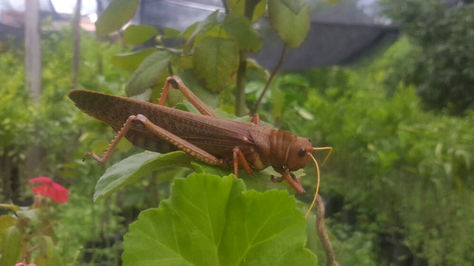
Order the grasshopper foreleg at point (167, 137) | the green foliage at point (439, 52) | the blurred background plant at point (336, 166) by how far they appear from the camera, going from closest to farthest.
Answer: the grasshopper foreleg at point (167, 137), the blurred background plant at point (336, 166), the green foliage at point (439, 52)

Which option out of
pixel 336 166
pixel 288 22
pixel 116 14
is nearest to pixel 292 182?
pixel 288 22

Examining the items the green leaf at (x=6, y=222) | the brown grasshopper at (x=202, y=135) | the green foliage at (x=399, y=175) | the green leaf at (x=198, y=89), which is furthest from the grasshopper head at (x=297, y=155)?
the green foliage at (x=399, y=175)

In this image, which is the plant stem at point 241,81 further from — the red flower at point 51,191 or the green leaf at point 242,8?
the red flower at point 51,191

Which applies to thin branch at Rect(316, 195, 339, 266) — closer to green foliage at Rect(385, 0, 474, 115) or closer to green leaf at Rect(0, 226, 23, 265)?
green leaf at Rect(0, 226, 23, 265)

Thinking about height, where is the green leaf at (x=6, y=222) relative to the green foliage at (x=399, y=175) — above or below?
above

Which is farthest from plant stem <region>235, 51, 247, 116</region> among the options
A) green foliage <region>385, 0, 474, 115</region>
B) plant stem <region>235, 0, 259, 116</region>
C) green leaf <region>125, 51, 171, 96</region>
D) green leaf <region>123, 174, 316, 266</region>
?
green foliage <region>385, 0, 474, 115</region>

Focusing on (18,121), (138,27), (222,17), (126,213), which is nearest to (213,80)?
(222,17)

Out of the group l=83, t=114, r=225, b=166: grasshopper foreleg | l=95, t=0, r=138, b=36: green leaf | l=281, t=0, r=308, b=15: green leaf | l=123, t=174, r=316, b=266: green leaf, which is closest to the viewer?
l=123, t=174, r=316, b=266: green leaf

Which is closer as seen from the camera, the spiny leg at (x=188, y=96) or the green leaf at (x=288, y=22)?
the spiny leg at (x=188, y=96)
